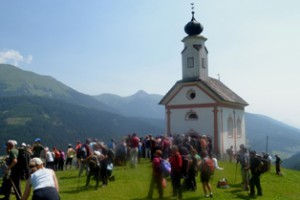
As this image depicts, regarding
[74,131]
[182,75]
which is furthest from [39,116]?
[182,75]

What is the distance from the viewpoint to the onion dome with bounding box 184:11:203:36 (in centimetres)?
3812

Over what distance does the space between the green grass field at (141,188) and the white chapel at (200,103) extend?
1108 centimetres

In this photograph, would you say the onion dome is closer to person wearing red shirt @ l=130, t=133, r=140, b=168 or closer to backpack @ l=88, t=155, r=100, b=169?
person wearing red shirt @ l=130, t=133, r=140, b=168

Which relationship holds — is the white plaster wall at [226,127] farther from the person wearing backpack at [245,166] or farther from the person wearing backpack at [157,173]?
the person wearing backpack at [157,173]

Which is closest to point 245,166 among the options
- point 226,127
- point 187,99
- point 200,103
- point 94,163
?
point 94,163

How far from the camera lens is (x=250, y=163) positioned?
55.4ft

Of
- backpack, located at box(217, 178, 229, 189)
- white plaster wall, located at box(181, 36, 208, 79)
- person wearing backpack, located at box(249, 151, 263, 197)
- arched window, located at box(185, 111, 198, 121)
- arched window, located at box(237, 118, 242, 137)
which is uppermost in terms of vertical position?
white plaster wall, located at box(181, 36, 208, 79)

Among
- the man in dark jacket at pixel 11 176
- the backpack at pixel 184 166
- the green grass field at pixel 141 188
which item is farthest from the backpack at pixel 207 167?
the man in dark jacket at pixel 11 176

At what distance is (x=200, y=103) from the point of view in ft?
115

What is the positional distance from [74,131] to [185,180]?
591 ft

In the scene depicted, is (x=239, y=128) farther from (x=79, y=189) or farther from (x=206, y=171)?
(x=79, y=189)

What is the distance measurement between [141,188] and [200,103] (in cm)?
1873

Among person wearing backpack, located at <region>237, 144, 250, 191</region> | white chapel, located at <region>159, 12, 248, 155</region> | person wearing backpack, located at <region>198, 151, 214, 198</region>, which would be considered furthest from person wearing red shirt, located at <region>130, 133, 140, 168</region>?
white chapel, located at <region>159, 12, 248, 155</region>

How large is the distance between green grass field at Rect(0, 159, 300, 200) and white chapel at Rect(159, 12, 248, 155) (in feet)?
36.4
